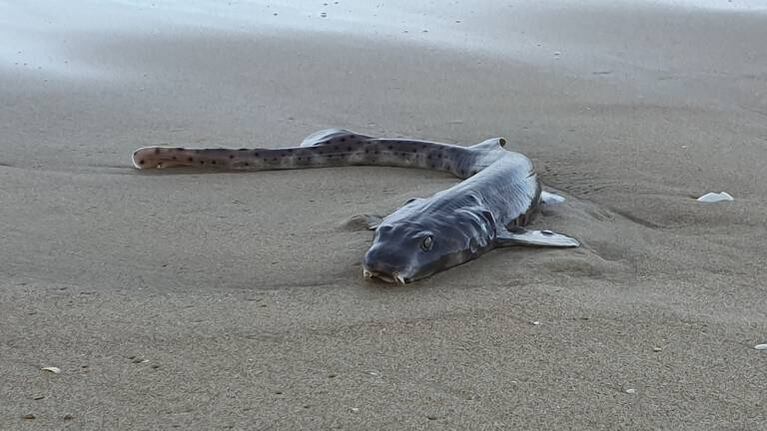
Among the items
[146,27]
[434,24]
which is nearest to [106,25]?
[146,27]

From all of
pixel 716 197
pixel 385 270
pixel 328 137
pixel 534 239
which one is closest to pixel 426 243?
pixel 385 270

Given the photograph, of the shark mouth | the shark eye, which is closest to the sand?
the shark mouth

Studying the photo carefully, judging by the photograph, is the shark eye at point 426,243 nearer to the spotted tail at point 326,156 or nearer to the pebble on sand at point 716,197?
the spotted tail at point 326,156

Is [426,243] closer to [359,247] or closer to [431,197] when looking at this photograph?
[359,247]

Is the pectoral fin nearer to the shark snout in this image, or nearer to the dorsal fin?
the shark snout

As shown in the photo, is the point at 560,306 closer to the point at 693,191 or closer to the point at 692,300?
the point at 692,300

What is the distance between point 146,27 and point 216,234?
5.33 m

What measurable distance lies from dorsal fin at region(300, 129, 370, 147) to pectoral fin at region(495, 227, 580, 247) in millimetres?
1858

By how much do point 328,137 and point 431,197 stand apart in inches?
66.3

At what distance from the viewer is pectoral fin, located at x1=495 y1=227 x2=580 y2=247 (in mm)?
4598

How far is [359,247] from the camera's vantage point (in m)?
4.54

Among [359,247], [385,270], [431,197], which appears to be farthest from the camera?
[431,197]

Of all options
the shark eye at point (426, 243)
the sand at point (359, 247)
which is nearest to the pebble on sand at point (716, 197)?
the sand at point (359, 247)

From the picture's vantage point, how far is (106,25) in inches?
380
